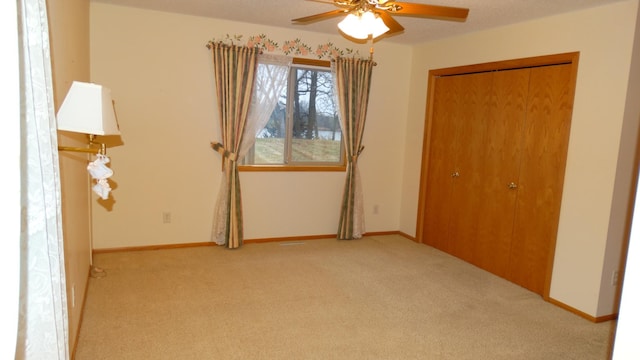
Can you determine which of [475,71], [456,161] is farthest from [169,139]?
[475,71]

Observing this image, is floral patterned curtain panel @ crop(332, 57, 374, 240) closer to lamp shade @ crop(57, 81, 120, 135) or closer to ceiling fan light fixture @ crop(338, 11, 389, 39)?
ceiling fan light fixture @ crop(338, 11, 389, 39)

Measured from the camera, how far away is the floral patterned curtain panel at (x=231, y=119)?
14.4 feet

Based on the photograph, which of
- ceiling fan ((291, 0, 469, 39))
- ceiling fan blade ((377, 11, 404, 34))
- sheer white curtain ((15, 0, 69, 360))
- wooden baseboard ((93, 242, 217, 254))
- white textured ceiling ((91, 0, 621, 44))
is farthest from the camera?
wooden baseboard ((93, 242, 217, 254))

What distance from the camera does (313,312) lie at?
3.17 m

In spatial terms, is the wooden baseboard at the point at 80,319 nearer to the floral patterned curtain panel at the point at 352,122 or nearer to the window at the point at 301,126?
the window at the point at 301,126

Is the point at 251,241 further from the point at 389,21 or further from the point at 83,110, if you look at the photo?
the point at 83,110

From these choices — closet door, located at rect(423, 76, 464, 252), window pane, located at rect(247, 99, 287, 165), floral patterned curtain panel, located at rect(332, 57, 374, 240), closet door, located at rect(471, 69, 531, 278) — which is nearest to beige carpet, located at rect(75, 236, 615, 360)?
closet door, located at rect(471, 69, 531, 278)

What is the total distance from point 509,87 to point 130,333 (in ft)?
12.2

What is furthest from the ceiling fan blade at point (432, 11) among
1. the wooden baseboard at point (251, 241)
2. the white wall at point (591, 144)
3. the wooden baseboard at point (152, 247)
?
the wooden baseboard at point (152, 247)

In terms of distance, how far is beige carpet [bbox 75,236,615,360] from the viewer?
2.66 metres

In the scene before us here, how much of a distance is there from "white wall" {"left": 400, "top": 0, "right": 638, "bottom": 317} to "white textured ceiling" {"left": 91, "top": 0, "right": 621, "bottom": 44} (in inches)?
6.4

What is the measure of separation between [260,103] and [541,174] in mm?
2823

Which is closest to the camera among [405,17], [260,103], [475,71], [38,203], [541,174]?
[38,203]

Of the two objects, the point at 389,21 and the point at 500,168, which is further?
the point at 500,168
